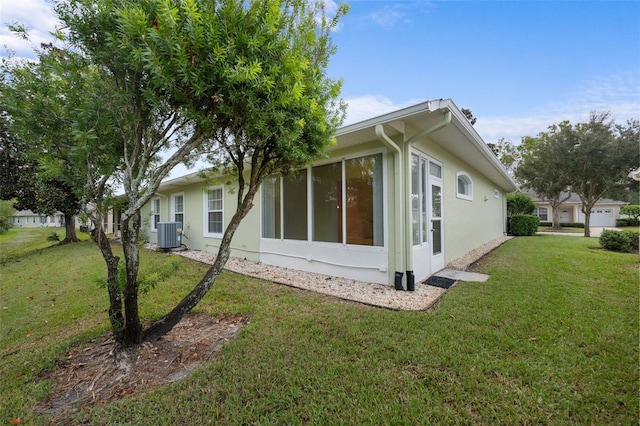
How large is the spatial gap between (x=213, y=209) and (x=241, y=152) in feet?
22.8

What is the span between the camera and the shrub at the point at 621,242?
8.03m

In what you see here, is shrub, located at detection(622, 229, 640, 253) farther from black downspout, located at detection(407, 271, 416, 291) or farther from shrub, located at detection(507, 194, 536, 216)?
shrub, located at detection(507, 194, 536, 216)

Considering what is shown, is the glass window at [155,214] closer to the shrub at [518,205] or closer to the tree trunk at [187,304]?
the tree trunk at [187,304]

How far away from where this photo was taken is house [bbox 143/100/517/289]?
15.1ft

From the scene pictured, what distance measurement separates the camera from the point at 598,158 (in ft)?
48.5

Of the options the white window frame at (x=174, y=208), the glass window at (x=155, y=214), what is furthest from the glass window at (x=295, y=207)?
the glass window at (x=155, y=214)

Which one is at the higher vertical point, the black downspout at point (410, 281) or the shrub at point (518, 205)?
the shrub at point (518, 205)

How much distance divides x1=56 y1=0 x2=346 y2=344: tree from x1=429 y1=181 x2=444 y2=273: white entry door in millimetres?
3773

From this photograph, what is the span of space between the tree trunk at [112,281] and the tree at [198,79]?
26 mm

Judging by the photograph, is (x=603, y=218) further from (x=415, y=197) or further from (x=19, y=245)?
(x=19, y=245)

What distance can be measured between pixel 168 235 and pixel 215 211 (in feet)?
6.92

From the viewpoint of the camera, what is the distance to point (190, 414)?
6.19ft

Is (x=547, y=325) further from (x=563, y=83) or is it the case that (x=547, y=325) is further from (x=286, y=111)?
(x=563, y=83)

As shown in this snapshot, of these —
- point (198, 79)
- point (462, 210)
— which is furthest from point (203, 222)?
point (462, 210)
